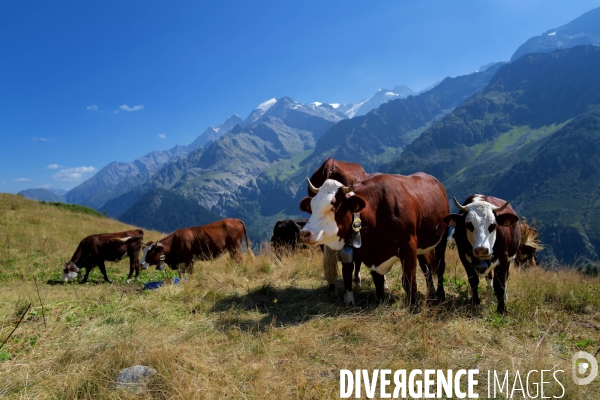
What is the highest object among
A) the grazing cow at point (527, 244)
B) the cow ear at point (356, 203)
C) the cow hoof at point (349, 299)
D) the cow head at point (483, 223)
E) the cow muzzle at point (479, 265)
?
the cow ear at point (356, 203)

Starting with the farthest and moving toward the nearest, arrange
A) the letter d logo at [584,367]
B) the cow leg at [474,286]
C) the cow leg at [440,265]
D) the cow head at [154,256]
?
the cow head at [154,256]
the cow leg at [440,265]
the cow leg at [474,286]
the letter d logo at [584,367]

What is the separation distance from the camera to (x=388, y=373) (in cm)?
383

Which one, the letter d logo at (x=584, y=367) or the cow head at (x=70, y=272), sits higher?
the cow head at (x=70, y=272)

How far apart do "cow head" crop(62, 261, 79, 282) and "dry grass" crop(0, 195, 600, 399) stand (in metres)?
5.68

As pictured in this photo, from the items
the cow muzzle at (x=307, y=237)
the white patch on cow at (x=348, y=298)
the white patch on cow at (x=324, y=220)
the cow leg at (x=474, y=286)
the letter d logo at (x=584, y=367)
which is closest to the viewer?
the letter d logo at (x=584, y=367)

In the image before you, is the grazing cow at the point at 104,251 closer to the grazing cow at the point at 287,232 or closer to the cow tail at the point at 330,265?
the grazing cow at the point at 287,232

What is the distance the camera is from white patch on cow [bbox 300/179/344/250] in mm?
5363

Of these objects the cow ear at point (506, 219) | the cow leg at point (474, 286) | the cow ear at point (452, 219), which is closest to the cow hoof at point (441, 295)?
the cow leg at point (474, 286)

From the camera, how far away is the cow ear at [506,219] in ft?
19.1

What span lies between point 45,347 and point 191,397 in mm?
2816

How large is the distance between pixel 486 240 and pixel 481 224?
0.91 ft

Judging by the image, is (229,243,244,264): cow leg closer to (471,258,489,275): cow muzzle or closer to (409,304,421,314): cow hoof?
(409,304,421,314): cow hoof

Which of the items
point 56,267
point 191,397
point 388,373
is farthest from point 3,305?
point 56,267

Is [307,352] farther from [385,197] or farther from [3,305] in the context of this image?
[3,305]
